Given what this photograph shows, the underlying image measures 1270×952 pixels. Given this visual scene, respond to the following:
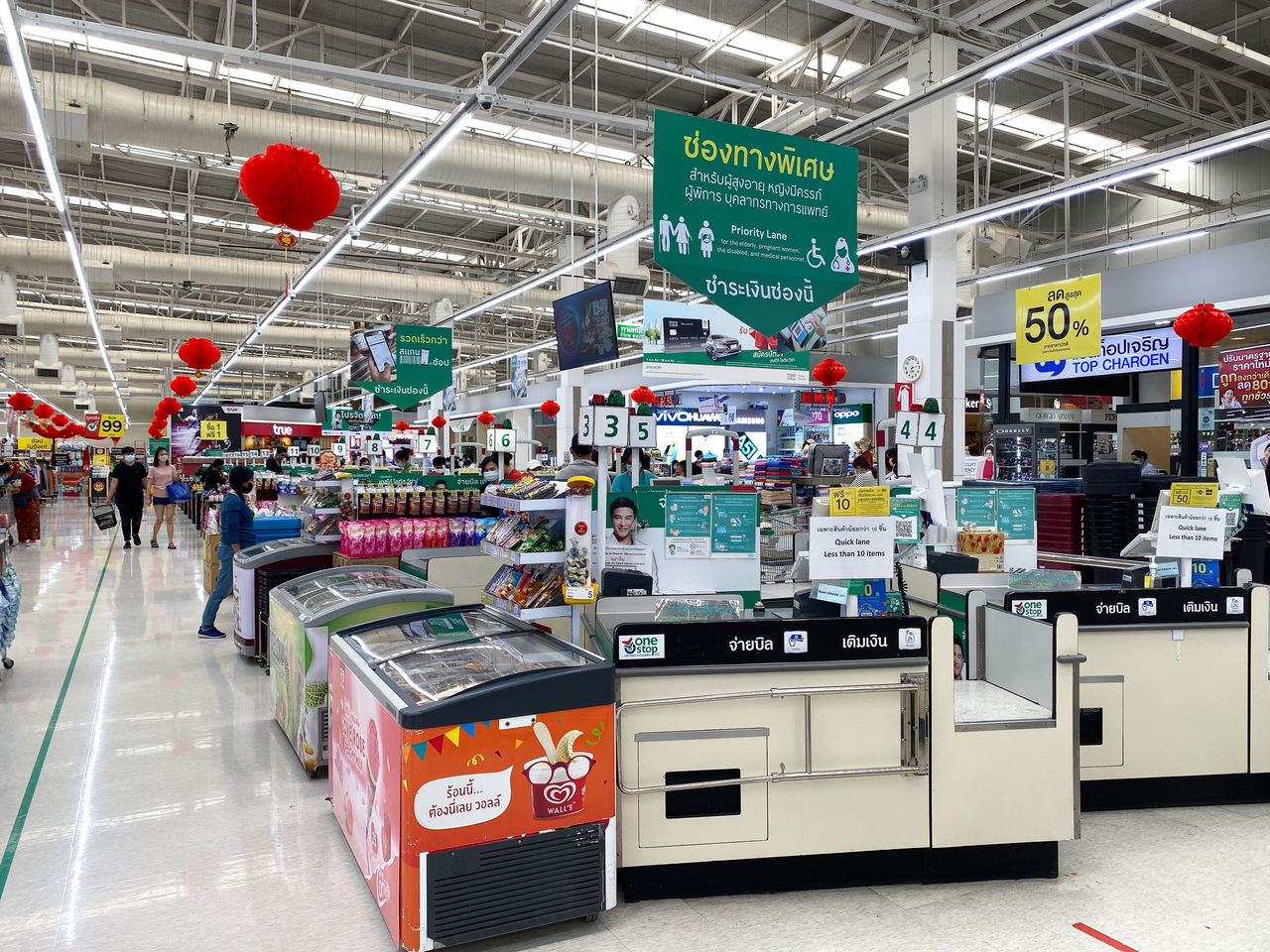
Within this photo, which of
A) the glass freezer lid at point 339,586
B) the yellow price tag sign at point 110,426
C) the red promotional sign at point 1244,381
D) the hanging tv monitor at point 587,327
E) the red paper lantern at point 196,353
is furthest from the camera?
the yellow price tag sign at point 110,426

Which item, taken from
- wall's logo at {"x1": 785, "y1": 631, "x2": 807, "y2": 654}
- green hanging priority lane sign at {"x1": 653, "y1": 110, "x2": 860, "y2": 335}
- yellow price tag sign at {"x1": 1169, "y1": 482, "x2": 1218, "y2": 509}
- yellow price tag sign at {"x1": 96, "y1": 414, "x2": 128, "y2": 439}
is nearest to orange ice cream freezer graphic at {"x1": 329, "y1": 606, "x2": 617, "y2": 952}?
wall's logo at {"x1": 785, "y1": 631, "x2": 807, "y2": 654}

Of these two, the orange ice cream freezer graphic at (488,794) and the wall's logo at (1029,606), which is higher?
the wall's logo at (1029,606)

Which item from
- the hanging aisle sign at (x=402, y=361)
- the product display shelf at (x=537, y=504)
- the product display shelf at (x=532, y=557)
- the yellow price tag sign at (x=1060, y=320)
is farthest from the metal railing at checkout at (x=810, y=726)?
the hanging aisle sign at (x=402, y=361)

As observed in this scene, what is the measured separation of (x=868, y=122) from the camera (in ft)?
28.3

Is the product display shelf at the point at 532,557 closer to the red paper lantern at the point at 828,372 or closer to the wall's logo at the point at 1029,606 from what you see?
the wall's logo at the point at 1029,606

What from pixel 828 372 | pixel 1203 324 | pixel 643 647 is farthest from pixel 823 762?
pixel 828 372

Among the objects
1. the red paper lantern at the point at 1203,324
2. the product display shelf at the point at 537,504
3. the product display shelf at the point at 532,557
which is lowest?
the product display shelf at the point at 532,557

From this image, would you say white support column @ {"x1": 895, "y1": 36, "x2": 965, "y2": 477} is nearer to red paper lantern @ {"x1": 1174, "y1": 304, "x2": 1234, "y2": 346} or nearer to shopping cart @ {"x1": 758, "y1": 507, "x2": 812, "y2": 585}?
red paper lantern @ {"x1": 1174, "y1": 304, "x2": 1234, "y2": 346}

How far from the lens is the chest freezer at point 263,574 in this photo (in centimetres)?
684

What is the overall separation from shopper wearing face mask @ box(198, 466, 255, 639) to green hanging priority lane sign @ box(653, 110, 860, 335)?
4.78m

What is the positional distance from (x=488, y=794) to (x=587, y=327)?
7611 millimetres

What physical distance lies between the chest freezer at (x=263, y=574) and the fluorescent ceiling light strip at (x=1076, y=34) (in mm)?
6248

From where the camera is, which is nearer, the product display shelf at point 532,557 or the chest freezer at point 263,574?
the product display shelf at point 532,557

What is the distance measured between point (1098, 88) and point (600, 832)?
447 inches
